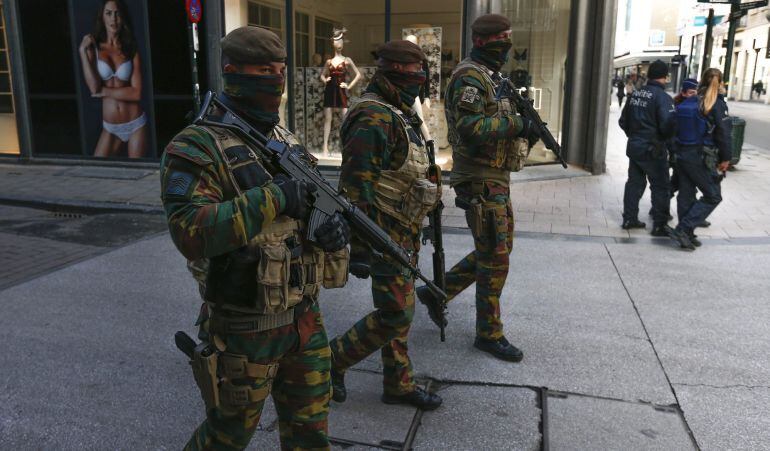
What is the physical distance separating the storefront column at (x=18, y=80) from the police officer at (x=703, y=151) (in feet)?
35.8

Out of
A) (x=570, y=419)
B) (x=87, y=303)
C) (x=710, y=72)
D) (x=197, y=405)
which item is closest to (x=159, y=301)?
(x=87, y=303)

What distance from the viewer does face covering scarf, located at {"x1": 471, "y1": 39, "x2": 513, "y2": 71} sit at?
410cm

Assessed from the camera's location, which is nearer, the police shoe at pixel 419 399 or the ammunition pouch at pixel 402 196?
the ammunition pouch at pixel 402 196

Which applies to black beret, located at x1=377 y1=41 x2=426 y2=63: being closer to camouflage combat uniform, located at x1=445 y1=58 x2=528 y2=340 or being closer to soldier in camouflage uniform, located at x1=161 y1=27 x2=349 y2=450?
camouflage combat uniform, located at x1=445 y1=58 x2=528 y2=340

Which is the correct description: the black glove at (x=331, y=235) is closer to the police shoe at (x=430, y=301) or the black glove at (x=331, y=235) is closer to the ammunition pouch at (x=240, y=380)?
the ammunition pouch at (x=240, y=380)

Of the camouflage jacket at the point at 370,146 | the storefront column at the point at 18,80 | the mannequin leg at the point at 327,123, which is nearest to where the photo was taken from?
the camouflage jacket at the point at 370,146

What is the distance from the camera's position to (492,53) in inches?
163

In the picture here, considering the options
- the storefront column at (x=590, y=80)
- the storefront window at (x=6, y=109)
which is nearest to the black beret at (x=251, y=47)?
the storefront column at (x=590, y=80)

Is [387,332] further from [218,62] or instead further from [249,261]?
[218,62]

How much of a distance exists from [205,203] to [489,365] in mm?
2577

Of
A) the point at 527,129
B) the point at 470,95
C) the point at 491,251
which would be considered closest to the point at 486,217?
the point at 491,251

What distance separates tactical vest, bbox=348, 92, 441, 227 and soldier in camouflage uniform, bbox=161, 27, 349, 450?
93 cm

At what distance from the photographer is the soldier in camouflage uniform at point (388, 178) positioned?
3.21 m

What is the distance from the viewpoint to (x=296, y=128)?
11.7 meters
